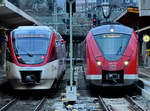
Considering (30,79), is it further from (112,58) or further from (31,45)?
(112,58)

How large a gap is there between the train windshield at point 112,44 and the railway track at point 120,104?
5.23 feet

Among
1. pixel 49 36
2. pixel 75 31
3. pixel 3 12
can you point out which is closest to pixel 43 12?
pixel 75 31

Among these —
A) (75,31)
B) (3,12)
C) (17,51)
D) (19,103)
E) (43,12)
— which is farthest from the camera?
(43,12)

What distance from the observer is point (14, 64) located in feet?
30.8

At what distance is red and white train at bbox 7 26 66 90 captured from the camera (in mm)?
9273

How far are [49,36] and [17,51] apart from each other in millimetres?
1458

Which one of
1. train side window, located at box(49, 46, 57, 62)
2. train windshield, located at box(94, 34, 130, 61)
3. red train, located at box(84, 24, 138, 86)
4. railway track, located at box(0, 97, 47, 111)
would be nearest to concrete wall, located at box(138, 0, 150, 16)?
red train, located at box(84, 24, 138, 86)

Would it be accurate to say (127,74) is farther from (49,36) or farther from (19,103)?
(19,103)

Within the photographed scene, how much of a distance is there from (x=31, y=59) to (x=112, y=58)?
312 centimetres

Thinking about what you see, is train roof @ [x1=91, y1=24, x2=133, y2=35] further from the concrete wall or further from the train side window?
the concrete wall

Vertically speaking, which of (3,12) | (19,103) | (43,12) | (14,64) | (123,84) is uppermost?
(43,12)

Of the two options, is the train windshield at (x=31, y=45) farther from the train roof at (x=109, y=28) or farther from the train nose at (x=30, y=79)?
the train roof at (x=109, y=28)

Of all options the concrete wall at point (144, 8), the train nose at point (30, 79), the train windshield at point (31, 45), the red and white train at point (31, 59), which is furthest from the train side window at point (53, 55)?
the concrete wall at point (144, 8)

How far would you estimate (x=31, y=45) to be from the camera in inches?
388
